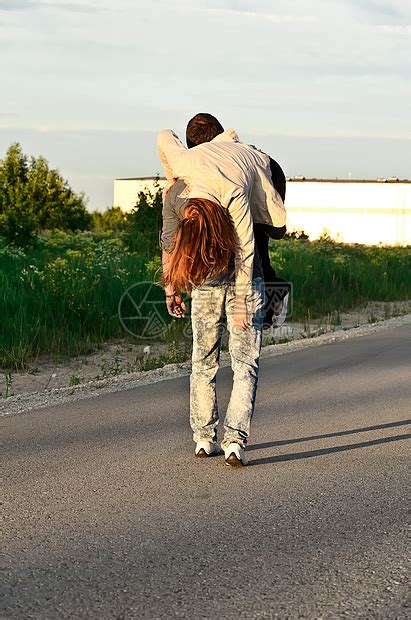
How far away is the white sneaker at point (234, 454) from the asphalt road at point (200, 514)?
0.13m

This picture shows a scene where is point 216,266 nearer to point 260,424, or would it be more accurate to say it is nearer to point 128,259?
point 260,424

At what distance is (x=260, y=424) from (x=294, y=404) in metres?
1.05

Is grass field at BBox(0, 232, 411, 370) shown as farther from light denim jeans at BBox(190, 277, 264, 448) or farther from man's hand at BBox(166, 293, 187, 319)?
light denim jeans at BBox(190, 277, 264, 448)

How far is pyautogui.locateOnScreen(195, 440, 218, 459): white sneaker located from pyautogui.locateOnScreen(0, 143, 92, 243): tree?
43.0m

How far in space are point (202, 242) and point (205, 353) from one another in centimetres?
86

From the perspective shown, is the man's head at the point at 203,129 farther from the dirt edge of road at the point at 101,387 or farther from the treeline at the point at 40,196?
the treeline at the point at 40,196

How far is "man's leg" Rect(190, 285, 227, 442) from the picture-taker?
271 inches

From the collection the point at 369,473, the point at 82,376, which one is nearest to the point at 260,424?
the point at 369,473

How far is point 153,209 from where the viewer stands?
27.5 meters

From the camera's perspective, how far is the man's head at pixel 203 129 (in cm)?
704

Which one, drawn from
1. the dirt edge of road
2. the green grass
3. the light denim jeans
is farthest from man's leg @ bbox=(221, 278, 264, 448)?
the green grass

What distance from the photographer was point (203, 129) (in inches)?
277

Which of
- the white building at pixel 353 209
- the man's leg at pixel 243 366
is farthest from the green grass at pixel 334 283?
the white building at pixel 353 209

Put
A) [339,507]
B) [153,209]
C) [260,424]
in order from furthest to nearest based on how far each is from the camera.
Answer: [153,209] < [260,424] < [339,507]
